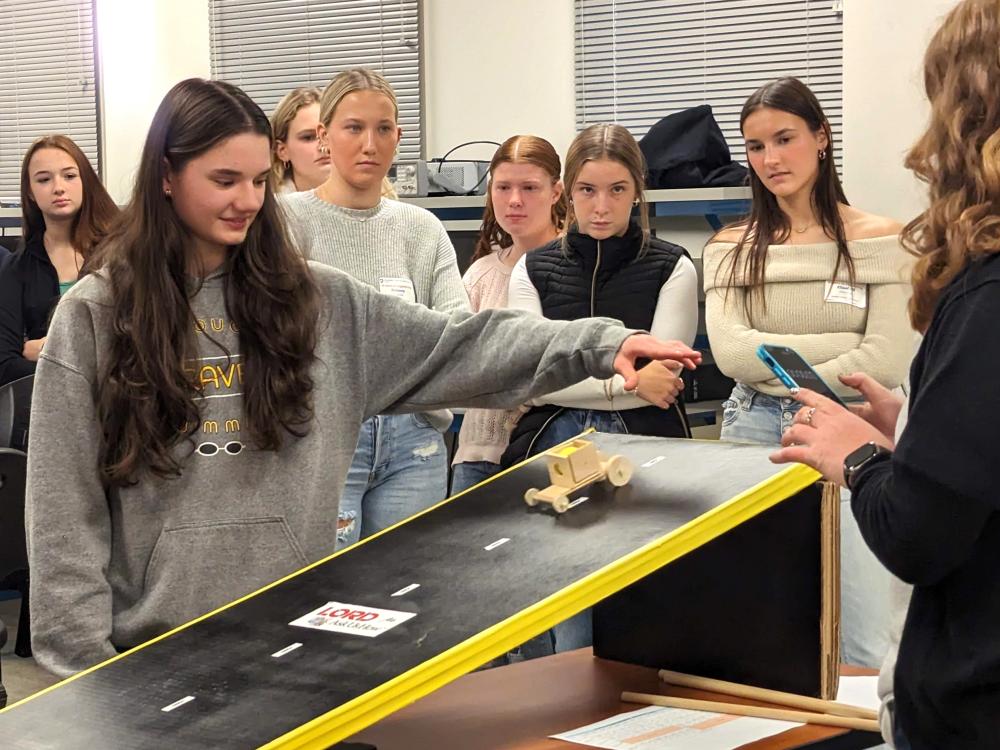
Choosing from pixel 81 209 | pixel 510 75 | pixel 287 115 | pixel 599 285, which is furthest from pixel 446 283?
pixel 510 75

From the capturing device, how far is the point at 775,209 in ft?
9.87

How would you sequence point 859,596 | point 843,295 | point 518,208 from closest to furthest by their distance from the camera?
point 859,596, point 843,295, point 518,208

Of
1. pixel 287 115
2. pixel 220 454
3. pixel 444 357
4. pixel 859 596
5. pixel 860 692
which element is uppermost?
pixel 287 115

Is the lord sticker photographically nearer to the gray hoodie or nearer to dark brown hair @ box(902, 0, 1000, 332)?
the gray hoodie

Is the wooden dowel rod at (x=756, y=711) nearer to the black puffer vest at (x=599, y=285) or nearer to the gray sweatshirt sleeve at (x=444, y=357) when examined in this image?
the gray sweatshirt sleeve at (x=444, y=357)

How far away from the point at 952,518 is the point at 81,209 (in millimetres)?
3549

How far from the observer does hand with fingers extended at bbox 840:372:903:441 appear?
1.53 m

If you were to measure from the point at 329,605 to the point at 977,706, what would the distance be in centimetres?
72

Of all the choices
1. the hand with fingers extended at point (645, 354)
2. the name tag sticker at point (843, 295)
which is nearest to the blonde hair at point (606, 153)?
the name tag sticker at point (843, 295)

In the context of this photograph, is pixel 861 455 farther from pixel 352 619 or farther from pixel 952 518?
A: pixel 352 619

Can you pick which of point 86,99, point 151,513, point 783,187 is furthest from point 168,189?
point 86,99

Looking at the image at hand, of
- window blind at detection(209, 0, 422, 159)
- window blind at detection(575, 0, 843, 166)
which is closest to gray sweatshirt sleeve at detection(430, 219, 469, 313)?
window blind at detection(575, 0, 843, 166)

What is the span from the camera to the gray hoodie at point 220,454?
65.2 inches

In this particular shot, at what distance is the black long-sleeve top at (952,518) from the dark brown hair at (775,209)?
5.62ft
